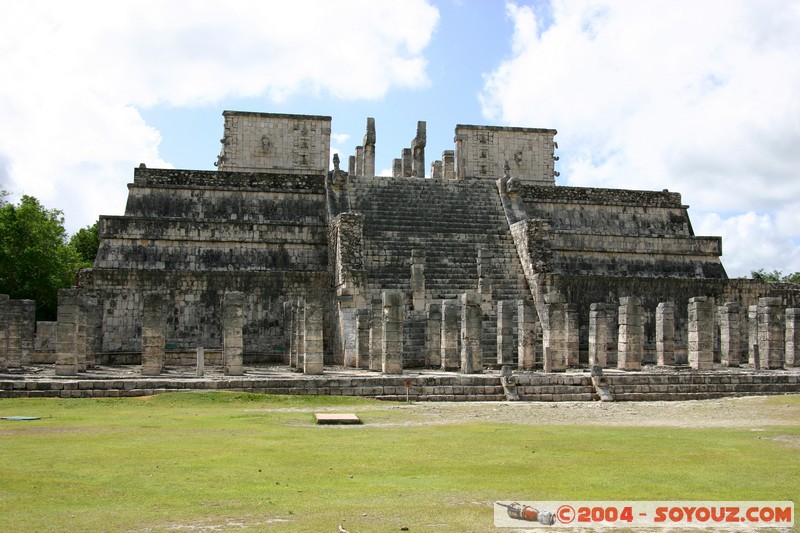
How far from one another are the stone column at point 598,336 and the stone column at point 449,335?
348cm

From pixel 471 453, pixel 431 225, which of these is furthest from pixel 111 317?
pixel 471 453

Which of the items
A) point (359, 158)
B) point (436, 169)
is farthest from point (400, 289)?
point (359, 158)

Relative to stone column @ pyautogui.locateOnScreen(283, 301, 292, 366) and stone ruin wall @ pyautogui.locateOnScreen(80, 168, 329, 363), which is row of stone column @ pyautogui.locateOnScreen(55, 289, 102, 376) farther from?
stone column @ pyautogui.locateOnScreen(283, 301, 292, 366)

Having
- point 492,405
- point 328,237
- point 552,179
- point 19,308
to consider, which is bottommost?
point 492,405

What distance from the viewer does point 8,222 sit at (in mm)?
36469

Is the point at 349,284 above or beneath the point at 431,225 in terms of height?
beneath

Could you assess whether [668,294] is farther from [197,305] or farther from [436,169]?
[197,305]

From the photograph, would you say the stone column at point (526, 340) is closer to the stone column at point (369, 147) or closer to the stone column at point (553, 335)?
the stone column at point (553, 335)

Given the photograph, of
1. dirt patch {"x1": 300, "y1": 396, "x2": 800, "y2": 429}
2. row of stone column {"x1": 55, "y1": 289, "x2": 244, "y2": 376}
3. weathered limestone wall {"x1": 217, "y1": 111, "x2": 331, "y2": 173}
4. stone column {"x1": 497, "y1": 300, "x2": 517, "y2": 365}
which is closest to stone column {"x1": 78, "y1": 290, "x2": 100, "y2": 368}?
row of stone column {"x1": 55, "y1": 289, "x2": 244, "y2": 376}

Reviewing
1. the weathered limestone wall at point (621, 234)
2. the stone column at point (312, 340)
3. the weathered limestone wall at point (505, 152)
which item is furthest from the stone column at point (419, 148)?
the stone column at point (312, 340)

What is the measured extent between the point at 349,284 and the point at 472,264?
14.7ft

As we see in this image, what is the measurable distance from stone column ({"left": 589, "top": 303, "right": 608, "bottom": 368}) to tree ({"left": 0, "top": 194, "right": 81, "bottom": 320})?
70.3ft

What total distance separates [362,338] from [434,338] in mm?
1877

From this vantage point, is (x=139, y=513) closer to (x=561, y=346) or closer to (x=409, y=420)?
(x=409, y=420)
